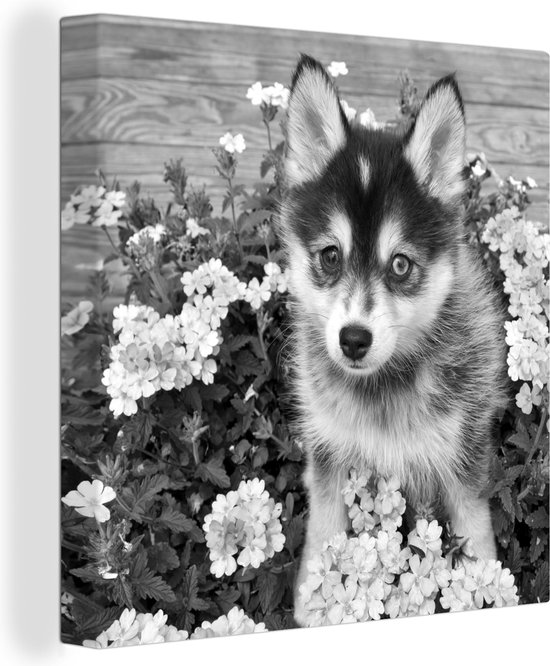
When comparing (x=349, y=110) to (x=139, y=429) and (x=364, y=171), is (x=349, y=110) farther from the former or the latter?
(x=139, y=429)

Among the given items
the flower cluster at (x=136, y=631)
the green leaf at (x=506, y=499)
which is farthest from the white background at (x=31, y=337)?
the green leaf at (x=506, y=499)

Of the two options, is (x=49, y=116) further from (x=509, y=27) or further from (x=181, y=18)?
(x=509, y=27)

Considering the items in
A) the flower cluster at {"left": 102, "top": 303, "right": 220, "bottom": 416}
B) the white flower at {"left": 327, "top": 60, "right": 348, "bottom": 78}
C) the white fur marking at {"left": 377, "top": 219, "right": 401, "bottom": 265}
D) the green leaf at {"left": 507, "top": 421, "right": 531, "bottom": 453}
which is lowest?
the green leaf at {"left": 507, "top": 421, "right": 531, "bottom": 453}

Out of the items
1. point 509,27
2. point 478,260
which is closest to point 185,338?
point 478,260

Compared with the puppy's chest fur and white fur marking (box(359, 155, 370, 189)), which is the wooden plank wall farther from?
the puppy's chest fur

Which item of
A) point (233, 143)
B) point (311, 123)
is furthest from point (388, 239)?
point (233, 143)

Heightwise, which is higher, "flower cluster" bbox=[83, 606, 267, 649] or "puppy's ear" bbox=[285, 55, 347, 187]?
"puppy's ear" bbox=[285, 55, 347, 187]

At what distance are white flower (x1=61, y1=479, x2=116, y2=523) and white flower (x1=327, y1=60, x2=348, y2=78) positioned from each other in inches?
41.2

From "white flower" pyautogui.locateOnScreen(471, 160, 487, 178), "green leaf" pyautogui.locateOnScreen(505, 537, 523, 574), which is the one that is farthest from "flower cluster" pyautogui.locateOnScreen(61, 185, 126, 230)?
"green leaf" pyautogui.locateOnScreen(505, 537, 523, 574)

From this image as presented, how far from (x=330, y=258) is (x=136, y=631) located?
871 millimetres

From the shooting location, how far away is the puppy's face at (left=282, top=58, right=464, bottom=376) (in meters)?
1.91

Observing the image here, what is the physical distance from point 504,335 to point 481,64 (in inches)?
26.1

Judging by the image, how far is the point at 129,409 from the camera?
73.2 inches

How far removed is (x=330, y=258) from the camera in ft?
6.35
